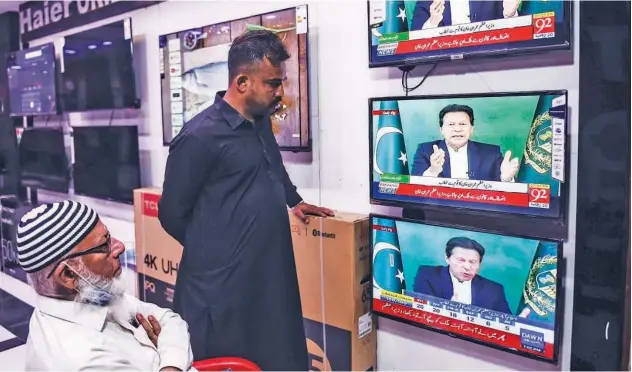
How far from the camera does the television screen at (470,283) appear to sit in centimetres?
185

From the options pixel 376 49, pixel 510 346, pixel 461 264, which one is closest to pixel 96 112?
pixel 376 49

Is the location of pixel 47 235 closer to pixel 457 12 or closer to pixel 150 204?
pixel 150 204

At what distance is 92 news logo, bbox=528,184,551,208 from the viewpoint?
1798 mm

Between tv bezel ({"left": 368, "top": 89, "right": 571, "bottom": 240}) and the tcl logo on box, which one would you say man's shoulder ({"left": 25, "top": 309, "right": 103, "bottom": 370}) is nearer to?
the tcl logo on box

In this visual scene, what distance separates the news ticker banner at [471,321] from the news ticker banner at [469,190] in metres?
0.40

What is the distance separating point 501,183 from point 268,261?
2.98 ft

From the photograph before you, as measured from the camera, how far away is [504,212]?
189 centimetres

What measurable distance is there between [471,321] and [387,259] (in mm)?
395

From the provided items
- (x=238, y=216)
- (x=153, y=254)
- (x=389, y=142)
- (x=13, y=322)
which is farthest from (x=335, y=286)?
(x=13, y=322)

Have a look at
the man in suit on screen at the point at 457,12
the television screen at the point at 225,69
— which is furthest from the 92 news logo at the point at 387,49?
the television screen at the point at 225,69

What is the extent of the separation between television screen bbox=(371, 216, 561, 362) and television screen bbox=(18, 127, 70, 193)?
1.53 meters

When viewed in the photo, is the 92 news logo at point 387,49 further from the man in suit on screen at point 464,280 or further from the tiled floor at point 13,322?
the tiled floor at point 13,322

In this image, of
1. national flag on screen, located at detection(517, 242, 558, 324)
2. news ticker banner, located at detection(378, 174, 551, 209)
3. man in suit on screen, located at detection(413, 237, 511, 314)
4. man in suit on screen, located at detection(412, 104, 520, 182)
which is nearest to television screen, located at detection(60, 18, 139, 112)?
news ticker banner, located at detection(378, 174, 551, 209)

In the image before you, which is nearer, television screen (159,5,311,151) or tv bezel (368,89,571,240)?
tv bezel (368,89,571,240)
